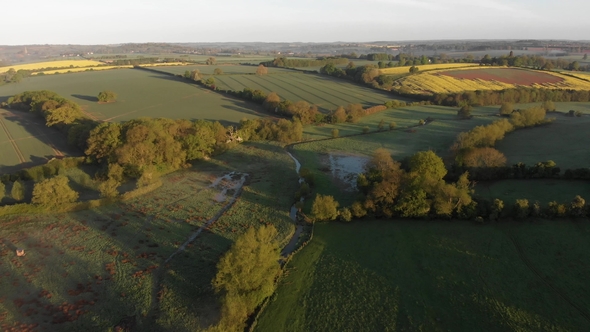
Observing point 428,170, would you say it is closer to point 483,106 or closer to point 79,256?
point 79,256

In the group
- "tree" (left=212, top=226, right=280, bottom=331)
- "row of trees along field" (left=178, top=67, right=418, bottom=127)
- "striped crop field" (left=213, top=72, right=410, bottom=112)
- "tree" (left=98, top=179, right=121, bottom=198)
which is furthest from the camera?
"striped crop field" (left=213, top=72, right=410, bottom=112)

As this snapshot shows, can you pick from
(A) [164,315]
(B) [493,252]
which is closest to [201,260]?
(A) [164,315]

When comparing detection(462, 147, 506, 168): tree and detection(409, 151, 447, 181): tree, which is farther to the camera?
detection(462, 147, 506, 168): tree

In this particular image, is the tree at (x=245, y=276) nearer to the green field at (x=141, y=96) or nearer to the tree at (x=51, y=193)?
the tree at (x=51, y=193)

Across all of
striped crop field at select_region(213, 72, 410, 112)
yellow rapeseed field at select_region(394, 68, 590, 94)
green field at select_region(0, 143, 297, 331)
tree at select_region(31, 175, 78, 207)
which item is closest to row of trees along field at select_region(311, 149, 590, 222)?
green field at select_region(0, 143, 297, 331)

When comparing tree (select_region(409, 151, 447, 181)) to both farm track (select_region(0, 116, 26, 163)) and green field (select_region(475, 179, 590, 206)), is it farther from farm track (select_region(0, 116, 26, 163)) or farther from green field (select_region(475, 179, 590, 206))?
farm track (select_region(0, 116, 26, 163))

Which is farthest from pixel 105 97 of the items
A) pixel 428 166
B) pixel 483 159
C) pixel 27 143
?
pixel 483 159

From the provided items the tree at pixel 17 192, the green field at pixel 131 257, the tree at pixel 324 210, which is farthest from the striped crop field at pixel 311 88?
the tree at pixel 17 192
